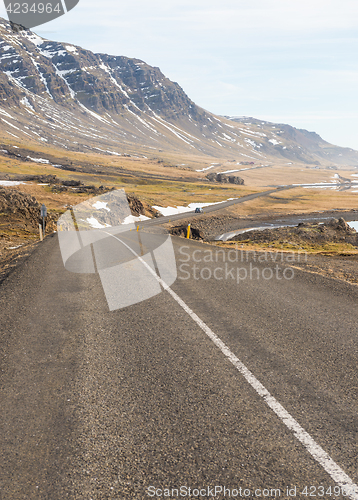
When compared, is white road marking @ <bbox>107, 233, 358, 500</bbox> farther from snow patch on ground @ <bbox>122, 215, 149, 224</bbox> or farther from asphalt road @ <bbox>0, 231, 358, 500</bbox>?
snow patch on ground @ <bbox>122, 215, 149, 224</bbox>

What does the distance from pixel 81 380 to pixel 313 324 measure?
15.1 feet

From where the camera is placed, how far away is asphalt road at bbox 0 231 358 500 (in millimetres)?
3125

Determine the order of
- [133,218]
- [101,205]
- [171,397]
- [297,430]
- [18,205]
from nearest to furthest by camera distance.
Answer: [297,430] < [171,397] < [18,205] < [101,205] < [133,218]

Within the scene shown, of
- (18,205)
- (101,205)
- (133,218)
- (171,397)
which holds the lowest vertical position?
(133,218)

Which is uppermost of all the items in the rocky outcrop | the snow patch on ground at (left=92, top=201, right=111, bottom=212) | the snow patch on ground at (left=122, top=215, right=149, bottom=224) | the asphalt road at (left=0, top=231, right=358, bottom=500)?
the asphalt road at (left=0, top=231, right=358, bottom=500)

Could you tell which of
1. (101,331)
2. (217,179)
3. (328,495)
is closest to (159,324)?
(101,331)

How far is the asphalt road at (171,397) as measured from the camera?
3.12m

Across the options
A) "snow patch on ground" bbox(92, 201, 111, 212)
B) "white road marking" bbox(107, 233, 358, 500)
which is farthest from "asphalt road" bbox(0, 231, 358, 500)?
"snow patch on ground" bbox(92, 201, 111, 212)

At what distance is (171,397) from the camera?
4.32 m

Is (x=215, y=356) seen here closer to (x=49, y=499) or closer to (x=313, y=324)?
(x=313, y=324)

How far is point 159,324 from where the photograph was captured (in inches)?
266

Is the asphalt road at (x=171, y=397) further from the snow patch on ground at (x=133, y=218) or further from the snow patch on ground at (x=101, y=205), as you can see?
the snow patch on ground at (x=133, y=218)

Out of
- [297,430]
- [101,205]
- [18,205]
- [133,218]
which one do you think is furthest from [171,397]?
[133,218]

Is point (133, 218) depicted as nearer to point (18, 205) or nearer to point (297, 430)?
point (18, 205)
